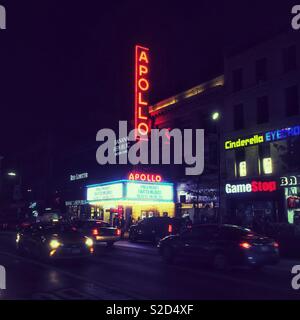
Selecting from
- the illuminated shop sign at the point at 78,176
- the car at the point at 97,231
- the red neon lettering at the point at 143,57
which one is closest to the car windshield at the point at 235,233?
the car at the point at 97,231

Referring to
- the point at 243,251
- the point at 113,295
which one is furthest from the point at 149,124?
the point at 113,295

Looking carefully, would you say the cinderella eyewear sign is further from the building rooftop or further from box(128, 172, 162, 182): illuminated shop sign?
box(128, 172, 162, 182): illuminated shop sign

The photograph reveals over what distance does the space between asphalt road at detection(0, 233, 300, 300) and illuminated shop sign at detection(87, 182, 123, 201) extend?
1926 cm

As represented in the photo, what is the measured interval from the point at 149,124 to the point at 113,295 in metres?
28.6

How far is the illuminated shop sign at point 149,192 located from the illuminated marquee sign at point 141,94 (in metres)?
4.56

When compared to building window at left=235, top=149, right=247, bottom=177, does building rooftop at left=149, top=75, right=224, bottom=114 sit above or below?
above

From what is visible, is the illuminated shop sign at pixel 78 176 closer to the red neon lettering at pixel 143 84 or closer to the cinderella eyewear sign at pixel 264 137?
the red neon lettering at pixel 143 84

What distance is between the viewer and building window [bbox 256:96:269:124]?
98.7 ft

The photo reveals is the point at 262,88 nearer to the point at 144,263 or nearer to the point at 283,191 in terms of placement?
the point at 283,191

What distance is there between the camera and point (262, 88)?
99.6 feet

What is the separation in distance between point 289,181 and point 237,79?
9.39 meters

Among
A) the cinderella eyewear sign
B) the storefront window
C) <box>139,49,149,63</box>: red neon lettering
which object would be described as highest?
<box>139,49,149,63</box>: red neon lettering

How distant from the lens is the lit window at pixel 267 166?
29609mm

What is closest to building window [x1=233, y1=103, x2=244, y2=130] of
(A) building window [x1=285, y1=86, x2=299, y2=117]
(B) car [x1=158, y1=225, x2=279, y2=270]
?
(A) building window [x1=285, y1=86, x2=299, y2=117]
